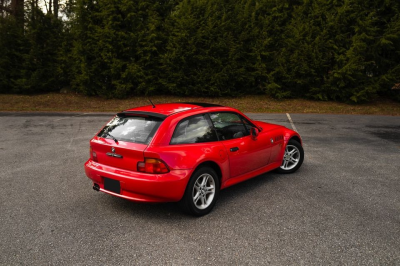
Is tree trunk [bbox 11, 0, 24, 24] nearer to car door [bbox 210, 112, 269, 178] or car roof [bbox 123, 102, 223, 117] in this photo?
car roof [bbox 123, 102, 223, 117]

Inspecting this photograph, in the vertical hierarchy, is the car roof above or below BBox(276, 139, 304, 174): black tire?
above

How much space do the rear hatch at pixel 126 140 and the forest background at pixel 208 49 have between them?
14.5 metres

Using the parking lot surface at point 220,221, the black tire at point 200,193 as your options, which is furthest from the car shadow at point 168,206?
the black tire at point 200,193

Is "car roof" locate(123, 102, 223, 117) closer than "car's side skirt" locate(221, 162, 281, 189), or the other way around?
"car roof" locate(123, 102, 223, 117)

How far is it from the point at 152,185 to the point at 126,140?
2.42ft

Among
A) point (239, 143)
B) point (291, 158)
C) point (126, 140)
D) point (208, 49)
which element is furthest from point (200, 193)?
point (208, 49)

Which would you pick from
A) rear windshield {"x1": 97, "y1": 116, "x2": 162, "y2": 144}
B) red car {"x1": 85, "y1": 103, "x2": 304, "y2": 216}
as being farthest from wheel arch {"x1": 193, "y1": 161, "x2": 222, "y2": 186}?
rear windshield {"x1": 97, "y1": 116, "x2": 162, "y2": 144}

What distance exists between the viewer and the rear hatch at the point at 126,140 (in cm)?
405

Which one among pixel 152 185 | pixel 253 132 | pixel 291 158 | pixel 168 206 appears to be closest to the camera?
pixel 152 185

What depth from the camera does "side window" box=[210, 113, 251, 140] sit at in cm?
479

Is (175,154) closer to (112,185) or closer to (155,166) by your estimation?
(155,166)

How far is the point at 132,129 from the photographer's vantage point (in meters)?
4.35

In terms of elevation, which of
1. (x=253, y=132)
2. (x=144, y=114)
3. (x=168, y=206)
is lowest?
(x=168, y=206)

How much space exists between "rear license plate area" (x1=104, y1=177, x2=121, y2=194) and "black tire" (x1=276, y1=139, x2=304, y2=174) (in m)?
3.08
